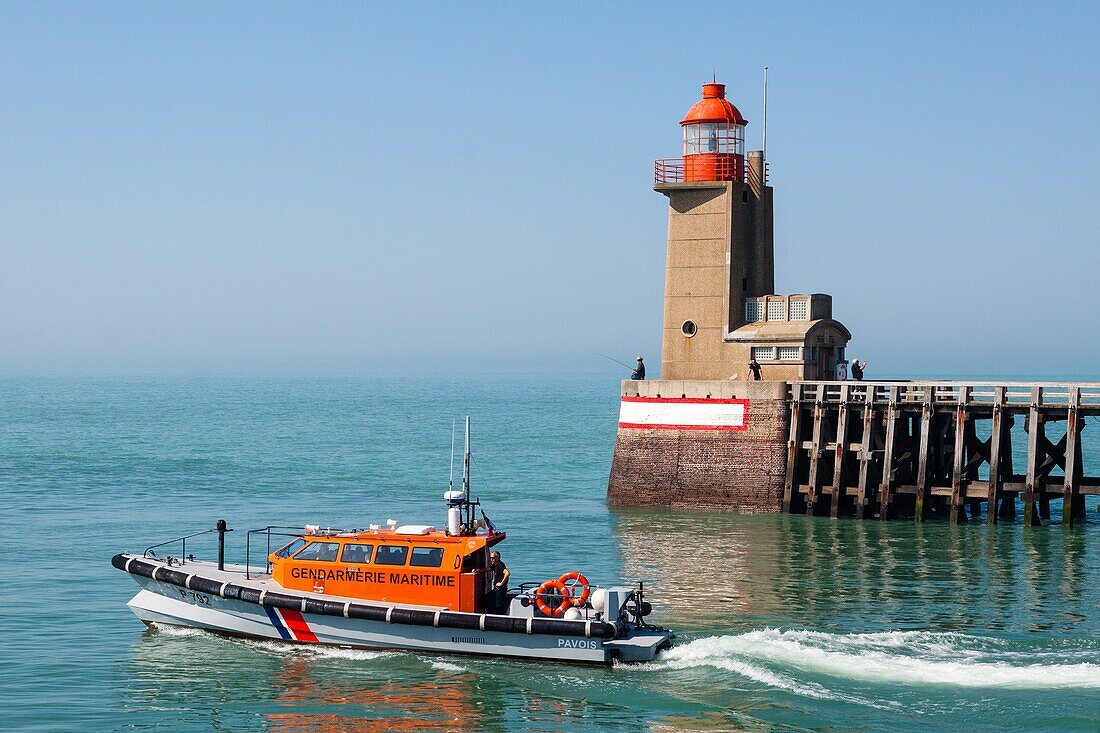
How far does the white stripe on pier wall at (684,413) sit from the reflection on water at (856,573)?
2551 mm

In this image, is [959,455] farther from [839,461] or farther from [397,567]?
[397,567]

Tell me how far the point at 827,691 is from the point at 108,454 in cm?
4734

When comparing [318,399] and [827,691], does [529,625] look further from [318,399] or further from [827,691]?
[318,399]

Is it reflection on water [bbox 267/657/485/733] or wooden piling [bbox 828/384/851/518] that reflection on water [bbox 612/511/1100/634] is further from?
reflection on water [bbox 267/657/485/733]

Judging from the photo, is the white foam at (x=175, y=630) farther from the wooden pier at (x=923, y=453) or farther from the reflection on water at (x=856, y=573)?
the wooden pier at (x=923, y=453)

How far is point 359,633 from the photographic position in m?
22.6

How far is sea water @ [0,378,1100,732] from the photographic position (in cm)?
1938

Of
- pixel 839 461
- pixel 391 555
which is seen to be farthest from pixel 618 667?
pixel 839 461

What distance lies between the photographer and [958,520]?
120 feet

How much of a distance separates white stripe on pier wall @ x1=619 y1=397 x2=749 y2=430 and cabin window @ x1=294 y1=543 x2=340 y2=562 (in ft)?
57.2

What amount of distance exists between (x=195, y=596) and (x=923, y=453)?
813 inches

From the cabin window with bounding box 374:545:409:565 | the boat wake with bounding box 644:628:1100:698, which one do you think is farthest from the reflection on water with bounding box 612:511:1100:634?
the cabin window with bounding box 374:545:409:565

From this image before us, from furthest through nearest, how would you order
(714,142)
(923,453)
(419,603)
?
(714,142) < (923,453) < (419,603)

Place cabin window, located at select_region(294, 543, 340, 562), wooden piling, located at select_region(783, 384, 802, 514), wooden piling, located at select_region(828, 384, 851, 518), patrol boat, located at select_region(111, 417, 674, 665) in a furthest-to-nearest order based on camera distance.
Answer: wooden piling, located at select_region(783, 384, 802, 514) → wooden piling, located at select_region(828, 384, 851, 518) → cabin window, located at select_region(294, 543, 340, 562) → patrol boat, located at select_region(111, 417, 674, 665)
